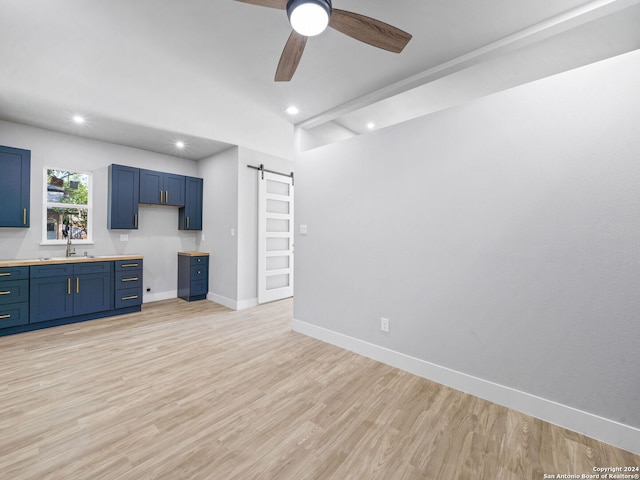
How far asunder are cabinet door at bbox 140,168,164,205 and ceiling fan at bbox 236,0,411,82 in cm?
393

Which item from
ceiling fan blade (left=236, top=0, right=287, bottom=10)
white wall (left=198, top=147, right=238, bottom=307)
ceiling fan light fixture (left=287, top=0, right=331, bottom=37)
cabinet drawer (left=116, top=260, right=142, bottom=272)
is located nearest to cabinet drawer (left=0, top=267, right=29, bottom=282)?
cabinet drawer (left=116, top=260, right=142, bottom=272)

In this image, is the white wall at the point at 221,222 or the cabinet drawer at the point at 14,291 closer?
the cabinet drawer at the point at 14,291

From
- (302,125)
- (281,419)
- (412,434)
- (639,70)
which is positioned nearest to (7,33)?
(302,125)

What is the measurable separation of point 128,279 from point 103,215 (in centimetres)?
117

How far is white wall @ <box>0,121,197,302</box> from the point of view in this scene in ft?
12.4

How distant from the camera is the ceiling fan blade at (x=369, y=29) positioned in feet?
5.06

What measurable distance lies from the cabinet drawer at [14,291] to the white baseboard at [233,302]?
2.43 m

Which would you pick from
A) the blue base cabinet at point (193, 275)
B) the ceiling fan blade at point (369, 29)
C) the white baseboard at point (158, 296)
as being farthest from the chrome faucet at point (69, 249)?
the ceiling fan blade at point (369, 29)

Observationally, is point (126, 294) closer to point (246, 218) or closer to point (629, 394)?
point (246, 218)

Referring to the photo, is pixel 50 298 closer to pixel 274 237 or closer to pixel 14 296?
pixel 14 296

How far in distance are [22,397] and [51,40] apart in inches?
110

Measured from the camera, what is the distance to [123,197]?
4.45 m

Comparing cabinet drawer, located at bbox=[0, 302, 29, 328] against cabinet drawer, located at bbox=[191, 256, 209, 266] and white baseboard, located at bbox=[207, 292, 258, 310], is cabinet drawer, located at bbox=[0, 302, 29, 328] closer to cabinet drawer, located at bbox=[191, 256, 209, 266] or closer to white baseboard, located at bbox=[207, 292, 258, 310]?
cabinet drawer, located at bbox=[191, 256, 209, 266]

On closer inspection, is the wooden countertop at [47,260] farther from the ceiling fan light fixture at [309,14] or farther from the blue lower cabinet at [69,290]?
the ceiling fan light fixture at [309,14]
